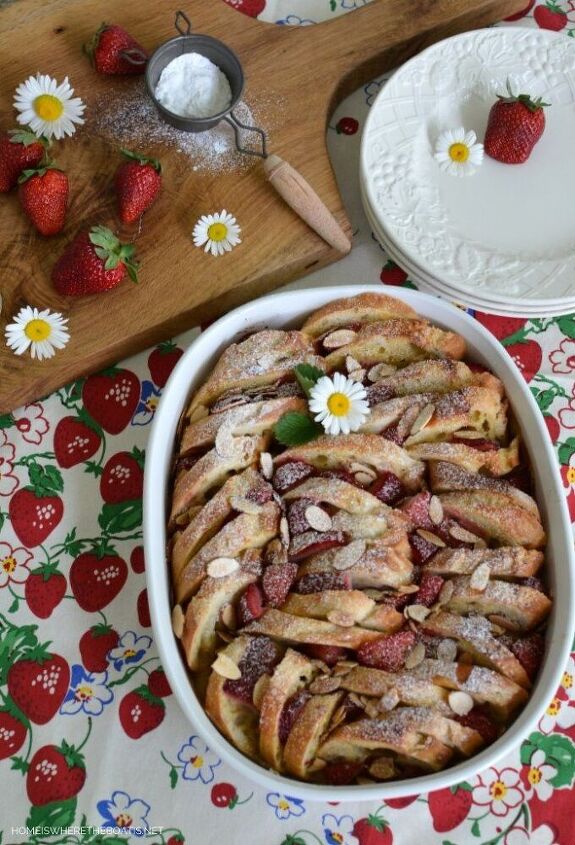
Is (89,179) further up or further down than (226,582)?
further up

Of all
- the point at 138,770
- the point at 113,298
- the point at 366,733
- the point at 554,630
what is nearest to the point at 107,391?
the point at 113,298

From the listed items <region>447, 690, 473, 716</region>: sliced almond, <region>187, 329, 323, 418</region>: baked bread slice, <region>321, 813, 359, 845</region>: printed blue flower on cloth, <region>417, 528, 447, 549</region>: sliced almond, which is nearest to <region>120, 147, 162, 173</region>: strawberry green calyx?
<region>187, 329, 323, 418</region>: baked bread slice

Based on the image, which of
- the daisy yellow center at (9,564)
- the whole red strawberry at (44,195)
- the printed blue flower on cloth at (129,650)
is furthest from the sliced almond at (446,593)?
the whole red strawberry at (44,195)

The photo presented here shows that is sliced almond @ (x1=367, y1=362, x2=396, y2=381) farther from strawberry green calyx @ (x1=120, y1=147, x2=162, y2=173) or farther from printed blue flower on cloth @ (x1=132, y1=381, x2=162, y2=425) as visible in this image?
strawberry green calyx @ (x1=120, y1=147, x2=162, y2=173)

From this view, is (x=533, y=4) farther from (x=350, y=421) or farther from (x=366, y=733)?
(x=366, y=733)

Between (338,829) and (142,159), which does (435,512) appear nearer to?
(338,829)

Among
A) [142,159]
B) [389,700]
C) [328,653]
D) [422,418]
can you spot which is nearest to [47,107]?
[142,159]

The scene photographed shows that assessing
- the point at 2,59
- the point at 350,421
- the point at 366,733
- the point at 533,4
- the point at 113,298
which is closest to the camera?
the point at 366,733

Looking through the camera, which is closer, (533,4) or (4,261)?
(4,261)
